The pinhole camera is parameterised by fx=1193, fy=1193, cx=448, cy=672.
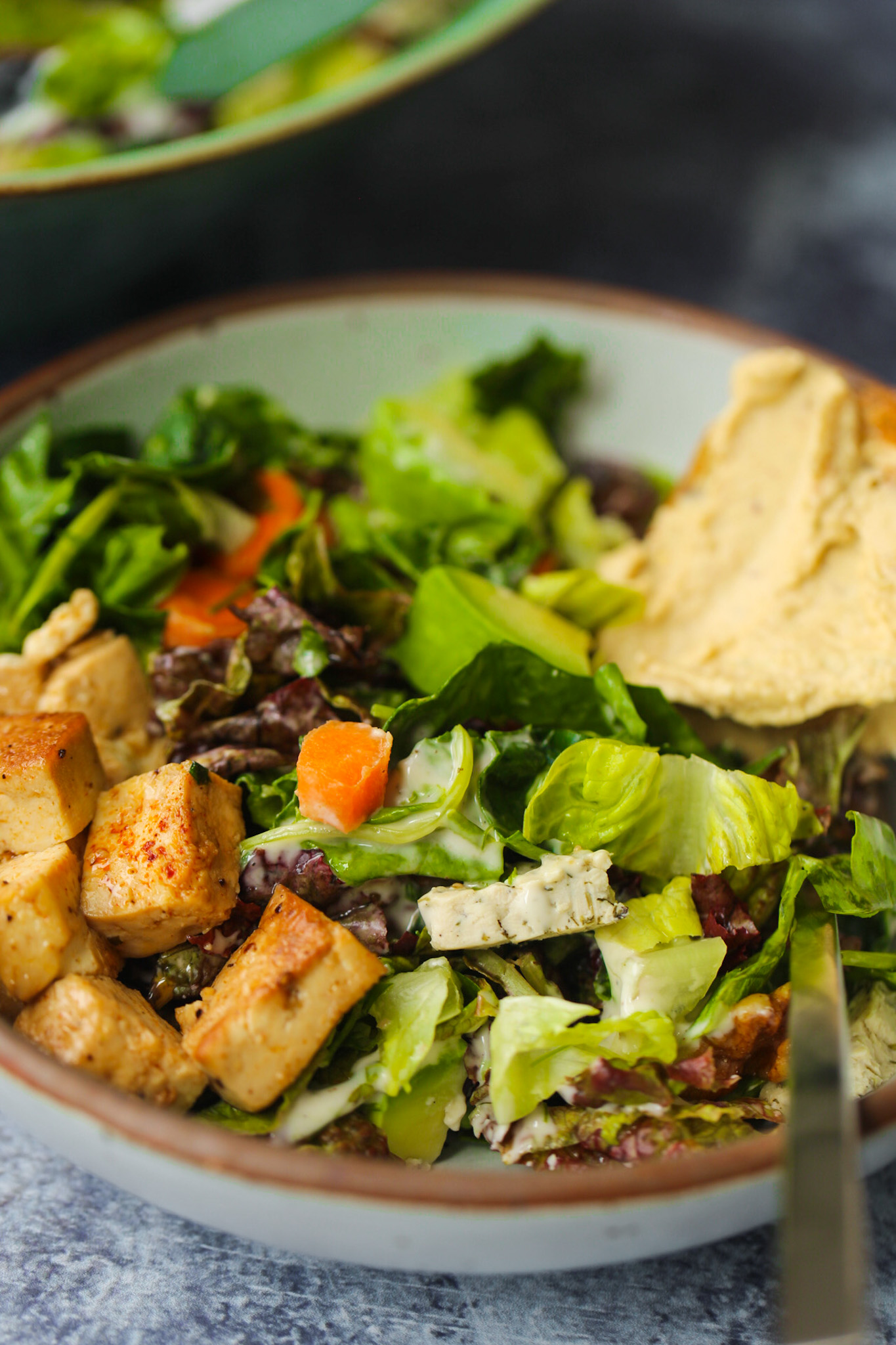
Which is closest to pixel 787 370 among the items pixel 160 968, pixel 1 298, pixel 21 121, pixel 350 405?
pixel 350 405

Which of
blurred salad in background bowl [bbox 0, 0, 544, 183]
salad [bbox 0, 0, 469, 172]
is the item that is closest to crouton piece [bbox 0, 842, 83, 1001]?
blurred salad in background bowl [bbox 0, 0, 544, 183]

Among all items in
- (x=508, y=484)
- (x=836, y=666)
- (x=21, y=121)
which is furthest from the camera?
(x=21, y=121)

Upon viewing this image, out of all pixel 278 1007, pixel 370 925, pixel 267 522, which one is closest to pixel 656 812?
pixel 370 925

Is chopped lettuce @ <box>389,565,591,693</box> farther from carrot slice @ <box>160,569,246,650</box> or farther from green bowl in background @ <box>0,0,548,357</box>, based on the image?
green bowl in background @ <box>0,0,548,357</box>

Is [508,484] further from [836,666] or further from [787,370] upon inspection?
[836,666]

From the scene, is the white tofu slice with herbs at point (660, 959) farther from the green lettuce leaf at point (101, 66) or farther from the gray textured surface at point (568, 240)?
the green lettuce leaf at point (101, 66)

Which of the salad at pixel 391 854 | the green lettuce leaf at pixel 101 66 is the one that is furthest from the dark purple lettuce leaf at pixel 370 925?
the green lettuce leaf at pixel 101 66
